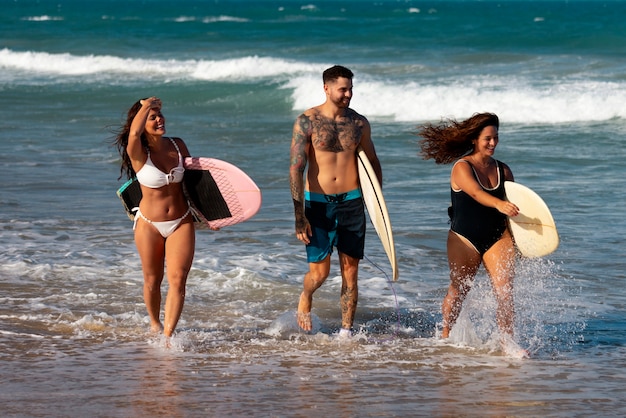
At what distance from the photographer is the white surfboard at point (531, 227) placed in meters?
6.38

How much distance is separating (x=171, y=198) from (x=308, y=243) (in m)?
0.93

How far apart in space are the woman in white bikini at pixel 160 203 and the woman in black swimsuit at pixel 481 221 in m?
1.69

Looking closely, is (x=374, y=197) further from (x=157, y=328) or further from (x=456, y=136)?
(x=157, y=328)

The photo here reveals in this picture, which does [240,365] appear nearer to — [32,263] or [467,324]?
[467,324]

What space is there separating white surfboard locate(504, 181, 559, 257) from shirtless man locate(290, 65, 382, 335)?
94 centimetres

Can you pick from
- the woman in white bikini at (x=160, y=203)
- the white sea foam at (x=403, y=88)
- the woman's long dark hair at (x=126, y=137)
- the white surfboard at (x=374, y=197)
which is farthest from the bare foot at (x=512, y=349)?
the white sea foam at (x=403, y=88)

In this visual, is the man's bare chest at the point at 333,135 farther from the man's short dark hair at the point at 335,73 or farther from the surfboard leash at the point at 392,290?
the surfboard leash at the point at 392,290

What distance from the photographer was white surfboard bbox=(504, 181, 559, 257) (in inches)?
251

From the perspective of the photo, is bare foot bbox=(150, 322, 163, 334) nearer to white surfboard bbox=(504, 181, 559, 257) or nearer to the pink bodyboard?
the pink bodyboard

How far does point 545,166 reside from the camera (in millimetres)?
14406

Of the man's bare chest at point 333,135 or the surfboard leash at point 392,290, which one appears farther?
the surfboard leash at point 392,290

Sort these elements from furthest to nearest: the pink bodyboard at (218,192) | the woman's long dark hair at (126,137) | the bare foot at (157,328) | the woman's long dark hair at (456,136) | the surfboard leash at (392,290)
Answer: the surfboard leash at (392,290) < the bare foot at (157,328) < the pink bodyboard at (218,192) < the woman's long dark hair at (456,136) < the woman's long dark hair at (126,137)

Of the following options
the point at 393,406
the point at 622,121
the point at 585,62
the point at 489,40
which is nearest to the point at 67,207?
the point at 393,406

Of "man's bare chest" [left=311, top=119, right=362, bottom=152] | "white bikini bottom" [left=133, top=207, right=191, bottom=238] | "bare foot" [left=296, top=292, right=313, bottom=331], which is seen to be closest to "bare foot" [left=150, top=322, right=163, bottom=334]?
"white bikini bottom" [left=133, top=207, right=191, bottom=238]
